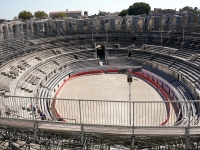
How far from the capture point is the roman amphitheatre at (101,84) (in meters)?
10.1

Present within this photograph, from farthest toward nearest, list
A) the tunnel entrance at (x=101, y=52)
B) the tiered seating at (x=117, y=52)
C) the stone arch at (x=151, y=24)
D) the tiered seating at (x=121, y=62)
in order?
the stone arch at (x=151, y=24), the tunnel entrance at (x=101, y=52), the tiered seating at (x=117, y=52), the tiered seating at (x=121, y=62)

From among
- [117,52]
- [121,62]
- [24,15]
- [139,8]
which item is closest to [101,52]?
[117,52]

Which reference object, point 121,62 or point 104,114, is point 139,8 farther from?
point 104,114

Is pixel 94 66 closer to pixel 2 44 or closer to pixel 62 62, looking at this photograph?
pixel 62 62

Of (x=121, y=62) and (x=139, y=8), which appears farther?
(x=139, y=8)

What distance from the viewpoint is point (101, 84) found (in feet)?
107

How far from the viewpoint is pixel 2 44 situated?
3566 centimetres

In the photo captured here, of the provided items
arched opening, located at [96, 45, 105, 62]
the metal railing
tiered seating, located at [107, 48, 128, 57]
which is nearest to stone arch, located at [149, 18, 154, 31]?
tiered seating, located at [107, 48, 128, 57]

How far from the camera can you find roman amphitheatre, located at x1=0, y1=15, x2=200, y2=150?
10.1 meters

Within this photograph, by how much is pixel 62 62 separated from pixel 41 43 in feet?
24.1

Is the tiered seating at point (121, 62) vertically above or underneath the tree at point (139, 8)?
underneath

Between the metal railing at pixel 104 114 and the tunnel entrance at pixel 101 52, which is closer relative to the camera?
the metal railing at pixel 104 114

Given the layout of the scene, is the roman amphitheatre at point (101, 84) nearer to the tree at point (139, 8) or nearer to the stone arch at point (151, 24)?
the stone arch at point (151, 24)

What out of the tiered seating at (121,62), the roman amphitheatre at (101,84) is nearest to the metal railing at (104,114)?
the roman amphitheatre at (101,84)
